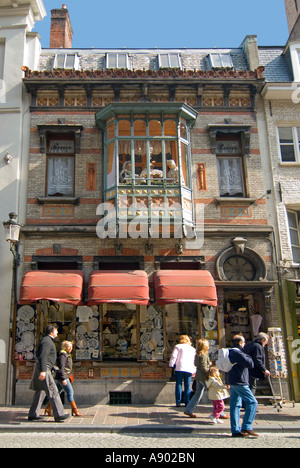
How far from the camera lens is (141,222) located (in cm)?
1236

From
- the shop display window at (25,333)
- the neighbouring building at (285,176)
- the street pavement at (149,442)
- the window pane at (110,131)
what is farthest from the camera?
Answer: the window pane at (110,131)

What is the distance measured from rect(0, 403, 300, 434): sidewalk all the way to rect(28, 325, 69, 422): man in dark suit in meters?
0.20

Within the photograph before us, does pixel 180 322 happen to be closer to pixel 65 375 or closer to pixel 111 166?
pixel 65 375

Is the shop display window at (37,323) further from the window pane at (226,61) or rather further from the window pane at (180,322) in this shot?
the window pane at (226,61)

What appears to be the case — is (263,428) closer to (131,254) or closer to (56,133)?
(131,254)

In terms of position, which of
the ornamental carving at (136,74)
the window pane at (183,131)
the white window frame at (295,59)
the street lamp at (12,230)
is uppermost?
the white window frame at (295,59)

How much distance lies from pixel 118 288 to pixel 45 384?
3497mm

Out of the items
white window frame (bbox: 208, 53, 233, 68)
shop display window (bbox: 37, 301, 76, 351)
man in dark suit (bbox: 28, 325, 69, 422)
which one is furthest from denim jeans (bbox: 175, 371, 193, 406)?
white window frame (bbox: 208, 53, 233, 68)

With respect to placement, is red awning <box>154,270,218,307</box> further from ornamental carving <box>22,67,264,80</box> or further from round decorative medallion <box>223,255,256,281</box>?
ornamental carving <box>22,67,264,80</box>

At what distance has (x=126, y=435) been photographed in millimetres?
8242

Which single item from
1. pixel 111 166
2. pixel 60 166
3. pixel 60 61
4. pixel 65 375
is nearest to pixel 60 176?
pixel 60 166

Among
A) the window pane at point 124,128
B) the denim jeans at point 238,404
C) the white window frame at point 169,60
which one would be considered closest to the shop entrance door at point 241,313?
the denim jeans at point 238,404

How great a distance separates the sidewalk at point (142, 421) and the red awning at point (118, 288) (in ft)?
8.85

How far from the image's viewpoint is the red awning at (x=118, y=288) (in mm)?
11531
